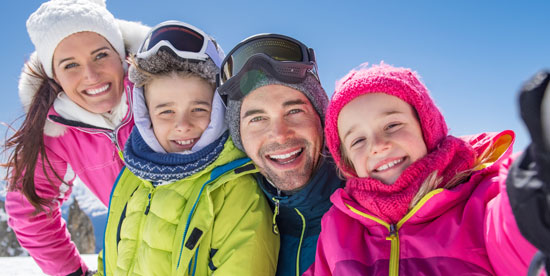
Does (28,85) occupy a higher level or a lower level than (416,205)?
higher

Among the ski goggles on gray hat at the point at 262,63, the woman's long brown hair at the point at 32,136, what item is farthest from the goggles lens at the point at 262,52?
the woman's long brown hair at the point at 32,136

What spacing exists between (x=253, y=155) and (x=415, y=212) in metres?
1.10

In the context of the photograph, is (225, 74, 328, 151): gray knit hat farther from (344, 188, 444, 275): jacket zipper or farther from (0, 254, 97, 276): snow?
(0, 254, 97, 276): snow

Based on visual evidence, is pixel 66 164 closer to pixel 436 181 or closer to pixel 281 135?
pixel 281 135

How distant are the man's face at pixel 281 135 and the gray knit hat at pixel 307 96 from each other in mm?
49

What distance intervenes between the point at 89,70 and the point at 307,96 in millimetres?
1986

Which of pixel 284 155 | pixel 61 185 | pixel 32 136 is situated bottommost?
pixel 61 185

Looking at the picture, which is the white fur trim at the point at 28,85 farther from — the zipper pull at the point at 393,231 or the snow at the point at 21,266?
the zipper pull at the point at 393,231

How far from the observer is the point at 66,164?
3.90 metres

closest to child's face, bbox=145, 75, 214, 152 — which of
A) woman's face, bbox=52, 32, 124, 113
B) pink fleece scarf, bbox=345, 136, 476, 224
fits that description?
woman's face, bbox=52, 32, 124, 113

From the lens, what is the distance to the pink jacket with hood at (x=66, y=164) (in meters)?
3.40

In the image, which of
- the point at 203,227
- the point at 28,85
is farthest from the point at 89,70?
the point at 203,227

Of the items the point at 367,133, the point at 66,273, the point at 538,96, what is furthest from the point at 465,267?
the point at 66,273

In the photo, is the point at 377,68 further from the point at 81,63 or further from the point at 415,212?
the point at 81,63
